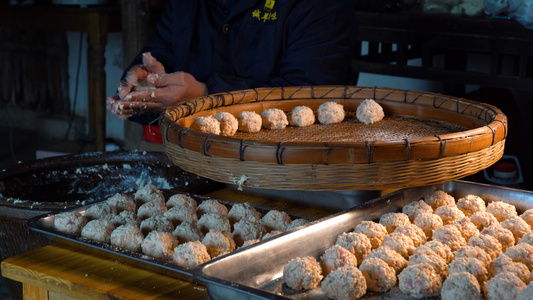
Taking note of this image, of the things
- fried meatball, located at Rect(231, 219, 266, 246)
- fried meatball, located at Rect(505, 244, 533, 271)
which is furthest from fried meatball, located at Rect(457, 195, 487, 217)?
fried meatball, located at Rect(231, 219, 266, 246)

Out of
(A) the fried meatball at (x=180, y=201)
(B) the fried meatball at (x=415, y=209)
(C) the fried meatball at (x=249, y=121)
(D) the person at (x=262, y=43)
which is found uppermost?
(D) the person at (x=262, y=43)

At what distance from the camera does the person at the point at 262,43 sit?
2.14 m

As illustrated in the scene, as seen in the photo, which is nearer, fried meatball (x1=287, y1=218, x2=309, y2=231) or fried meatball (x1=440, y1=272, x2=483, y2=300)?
fried meatball (x1=440, y1=272, x2=483, y2=300)

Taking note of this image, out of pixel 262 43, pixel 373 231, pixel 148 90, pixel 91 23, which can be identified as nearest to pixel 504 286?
pixel 373 231

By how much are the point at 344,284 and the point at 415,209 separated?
15.1 inches

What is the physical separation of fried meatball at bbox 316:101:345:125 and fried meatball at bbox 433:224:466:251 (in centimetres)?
50

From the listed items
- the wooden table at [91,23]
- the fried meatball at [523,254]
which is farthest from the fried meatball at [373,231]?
the wooden table at [91,23]

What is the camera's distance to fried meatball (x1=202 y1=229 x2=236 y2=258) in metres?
1.18

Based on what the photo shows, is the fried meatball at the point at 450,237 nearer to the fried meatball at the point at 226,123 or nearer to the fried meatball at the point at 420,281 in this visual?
the fried meatball at the point at 420,281

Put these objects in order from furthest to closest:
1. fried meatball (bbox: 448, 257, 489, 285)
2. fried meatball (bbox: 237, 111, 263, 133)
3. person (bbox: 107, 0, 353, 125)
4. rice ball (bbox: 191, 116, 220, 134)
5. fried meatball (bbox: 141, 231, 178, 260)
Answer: person (bbox: 107, 0, 353, 125) → fried meatball (bbox: 237, 111, 263, 133) → rice ball (bbox: 191, 116, 220, 134) → fried meatball (bbox: 141, 231, 178, 260) → fried meatball (bbox: 448, 257, 489, 285)

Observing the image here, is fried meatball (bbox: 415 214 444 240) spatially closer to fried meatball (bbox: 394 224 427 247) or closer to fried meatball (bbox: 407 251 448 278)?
fried meatball (bbox: 394 224 427 247)

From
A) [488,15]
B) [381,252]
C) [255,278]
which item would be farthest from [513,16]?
[255,278]

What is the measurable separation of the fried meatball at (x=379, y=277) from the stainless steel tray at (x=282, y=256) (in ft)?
0.04

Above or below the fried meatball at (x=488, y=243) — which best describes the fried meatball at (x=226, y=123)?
above
